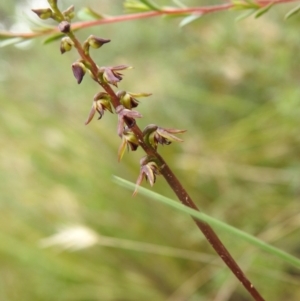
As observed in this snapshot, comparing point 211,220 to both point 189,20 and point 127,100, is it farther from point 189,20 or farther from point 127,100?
point 189,20

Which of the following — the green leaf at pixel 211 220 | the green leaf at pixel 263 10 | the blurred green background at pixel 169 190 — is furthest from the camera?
the blurred green background at pixel 169 190

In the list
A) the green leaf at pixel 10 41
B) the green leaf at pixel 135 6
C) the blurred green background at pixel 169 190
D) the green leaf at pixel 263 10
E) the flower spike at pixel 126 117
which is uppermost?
the green leaf at pixel 10 41

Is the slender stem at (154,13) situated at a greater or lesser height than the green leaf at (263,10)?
greater

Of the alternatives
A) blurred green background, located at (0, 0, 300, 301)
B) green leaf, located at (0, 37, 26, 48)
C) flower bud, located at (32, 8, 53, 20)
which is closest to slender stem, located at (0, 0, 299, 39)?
green leaf, located at (0, 37, 26, 48)

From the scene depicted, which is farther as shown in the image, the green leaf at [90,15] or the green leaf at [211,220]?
the green leaf at [90,15]

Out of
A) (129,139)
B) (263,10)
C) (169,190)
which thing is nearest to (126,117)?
(129,139)

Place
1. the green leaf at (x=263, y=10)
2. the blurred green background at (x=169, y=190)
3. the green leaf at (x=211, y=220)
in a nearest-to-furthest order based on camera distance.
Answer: the green leaf at (x=211, y=220)
the green leaf at (x=263, y=10)
the blurred green background at (x=169, y=190)

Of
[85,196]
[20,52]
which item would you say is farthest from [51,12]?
[20,52]

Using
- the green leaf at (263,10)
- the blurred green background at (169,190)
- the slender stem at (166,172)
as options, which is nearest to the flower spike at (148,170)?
the slender stem at (166,172)

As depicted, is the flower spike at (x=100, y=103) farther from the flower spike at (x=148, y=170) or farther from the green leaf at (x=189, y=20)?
the green leaf at (x=189, y=20)

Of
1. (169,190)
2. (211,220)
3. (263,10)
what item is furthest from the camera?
(169,190)

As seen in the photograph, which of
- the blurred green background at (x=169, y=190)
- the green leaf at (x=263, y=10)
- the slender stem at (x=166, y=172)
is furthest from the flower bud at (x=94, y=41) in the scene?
the blurred green background at (x=169, y=190)
